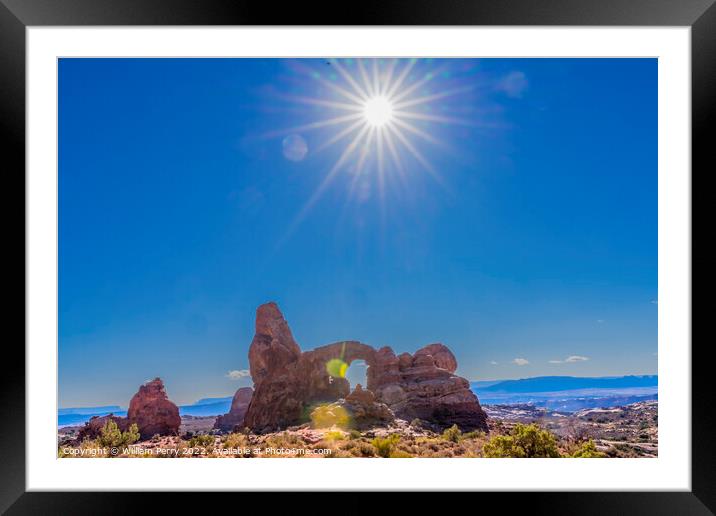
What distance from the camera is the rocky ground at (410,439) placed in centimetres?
518

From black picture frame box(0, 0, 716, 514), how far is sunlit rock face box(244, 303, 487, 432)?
403 inches

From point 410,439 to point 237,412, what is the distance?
22.2 ft

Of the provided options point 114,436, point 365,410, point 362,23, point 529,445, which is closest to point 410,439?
point 365,410

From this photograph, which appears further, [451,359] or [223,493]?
[451,359]

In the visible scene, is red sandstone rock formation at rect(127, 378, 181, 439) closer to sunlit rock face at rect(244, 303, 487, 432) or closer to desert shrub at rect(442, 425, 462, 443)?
sunlit rock face at rect(244, 303, 487, 432)

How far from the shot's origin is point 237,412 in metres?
13.8

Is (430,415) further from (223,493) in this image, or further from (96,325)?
(223,493)

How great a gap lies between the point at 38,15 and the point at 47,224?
855mm

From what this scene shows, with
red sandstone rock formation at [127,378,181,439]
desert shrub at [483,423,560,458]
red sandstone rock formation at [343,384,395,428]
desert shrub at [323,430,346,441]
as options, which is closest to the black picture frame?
desert shrub at [483,423,560,458]

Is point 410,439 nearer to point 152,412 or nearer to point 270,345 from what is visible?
point 270,345

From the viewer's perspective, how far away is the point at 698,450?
5.61 feet

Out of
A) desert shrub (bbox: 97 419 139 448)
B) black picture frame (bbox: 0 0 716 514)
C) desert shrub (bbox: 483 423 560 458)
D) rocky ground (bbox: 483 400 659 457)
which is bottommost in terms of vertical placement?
desert shrub (bbox: 97 419 139 448)

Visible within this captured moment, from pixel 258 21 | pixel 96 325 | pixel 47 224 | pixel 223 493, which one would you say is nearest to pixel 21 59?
pixel 47 224

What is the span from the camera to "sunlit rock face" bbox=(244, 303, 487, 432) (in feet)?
41.8
